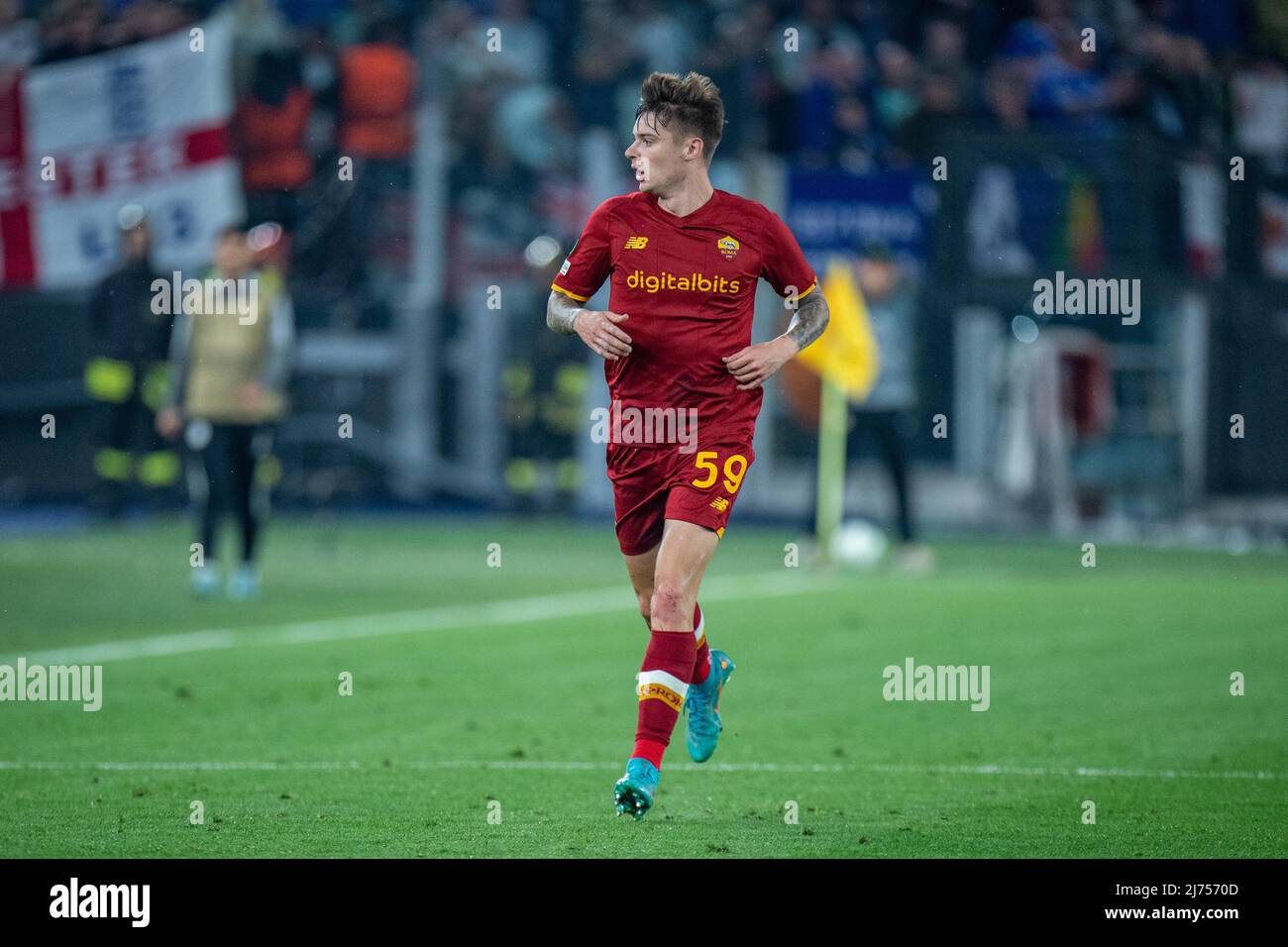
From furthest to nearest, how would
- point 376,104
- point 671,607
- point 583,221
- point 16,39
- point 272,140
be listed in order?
point 583,221 → point 376,104 → point 272,140 → point 16,39 → point 671,607

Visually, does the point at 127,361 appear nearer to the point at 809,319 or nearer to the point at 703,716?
the point at 703,716

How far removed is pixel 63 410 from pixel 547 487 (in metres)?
4.64

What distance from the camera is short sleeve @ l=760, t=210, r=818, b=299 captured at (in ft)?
23.2

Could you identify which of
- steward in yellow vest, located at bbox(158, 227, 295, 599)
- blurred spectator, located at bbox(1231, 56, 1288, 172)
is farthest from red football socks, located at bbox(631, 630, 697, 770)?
blurred spectator, located at bbox(1231, 56, 1288, 172)

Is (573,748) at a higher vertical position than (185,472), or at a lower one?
lower

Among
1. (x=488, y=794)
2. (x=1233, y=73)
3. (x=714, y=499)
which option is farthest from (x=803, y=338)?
(x=1233, y=73)

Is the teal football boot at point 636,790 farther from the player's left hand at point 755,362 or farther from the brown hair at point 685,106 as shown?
the brown hair at point 685,106

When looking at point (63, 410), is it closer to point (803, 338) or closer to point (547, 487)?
point (547, 487)

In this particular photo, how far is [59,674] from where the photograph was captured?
32.7 feet

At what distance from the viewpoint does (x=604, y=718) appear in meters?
A: 9.05

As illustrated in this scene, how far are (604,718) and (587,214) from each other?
40.4 feet

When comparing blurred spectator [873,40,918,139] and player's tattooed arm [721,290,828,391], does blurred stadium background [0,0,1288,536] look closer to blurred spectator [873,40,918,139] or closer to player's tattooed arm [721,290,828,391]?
blurred spectator [873,40,918,139]

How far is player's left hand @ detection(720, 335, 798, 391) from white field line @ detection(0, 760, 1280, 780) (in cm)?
162

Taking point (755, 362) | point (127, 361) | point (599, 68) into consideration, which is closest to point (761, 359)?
point (755, 362)
